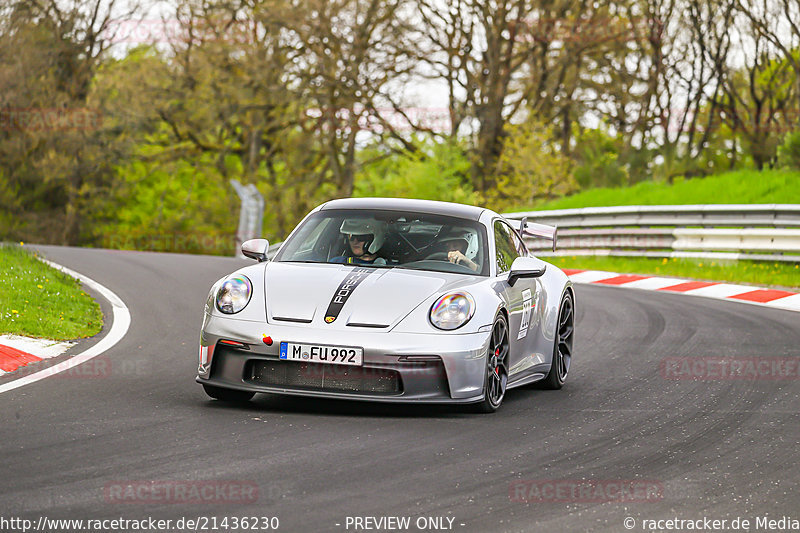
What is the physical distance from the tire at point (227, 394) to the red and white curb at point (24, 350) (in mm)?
1639

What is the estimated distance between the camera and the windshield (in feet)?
26.3

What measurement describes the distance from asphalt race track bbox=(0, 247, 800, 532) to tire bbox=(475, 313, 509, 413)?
10cm

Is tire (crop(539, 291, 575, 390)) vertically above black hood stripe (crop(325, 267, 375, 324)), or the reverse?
black hood stripe (crop(325, 267, 375, 324))

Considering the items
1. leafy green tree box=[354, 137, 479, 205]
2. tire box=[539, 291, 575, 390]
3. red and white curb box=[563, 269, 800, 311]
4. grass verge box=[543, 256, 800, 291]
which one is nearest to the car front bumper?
tire box=[539, 291, 575, 390]

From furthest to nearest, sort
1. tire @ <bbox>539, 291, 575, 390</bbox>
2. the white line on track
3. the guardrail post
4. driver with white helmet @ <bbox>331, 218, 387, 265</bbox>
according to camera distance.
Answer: the guardrail post < tire @ <bbox>539, 291, 575, 390</bbox> < driver with white helmet @ <bbox>331, 218, 387, 265</bbox> < the white line on track

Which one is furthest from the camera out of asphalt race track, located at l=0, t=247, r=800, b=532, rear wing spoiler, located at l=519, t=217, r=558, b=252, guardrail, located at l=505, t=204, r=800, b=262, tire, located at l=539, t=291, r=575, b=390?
guardrail, located at l=505, t=204, r=800, b=262

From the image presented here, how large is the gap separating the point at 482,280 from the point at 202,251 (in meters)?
42.0

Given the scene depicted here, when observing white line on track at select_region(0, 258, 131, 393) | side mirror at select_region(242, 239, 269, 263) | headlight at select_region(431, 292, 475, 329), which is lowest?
white line on track at select_region(0, 258, 131, 393)

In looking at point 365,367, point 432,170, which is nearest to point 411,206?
point 365,367

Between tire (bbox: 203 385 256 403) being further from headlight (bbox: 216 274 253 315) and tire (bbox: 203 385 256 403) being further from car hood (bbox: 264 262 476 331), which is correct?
car hood (bbox: 264 262 476 331)

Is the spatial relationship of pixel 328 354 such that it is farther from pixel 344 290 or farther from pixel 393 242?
pixel 393 242

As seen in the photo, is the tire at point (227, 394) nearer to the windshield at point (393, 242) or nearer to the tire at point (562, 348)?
the windshield at point (393, 242)

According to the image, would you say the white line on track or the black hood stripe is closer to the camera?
the black hood stripe

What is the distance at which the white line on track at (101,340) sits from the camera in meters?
7.77
